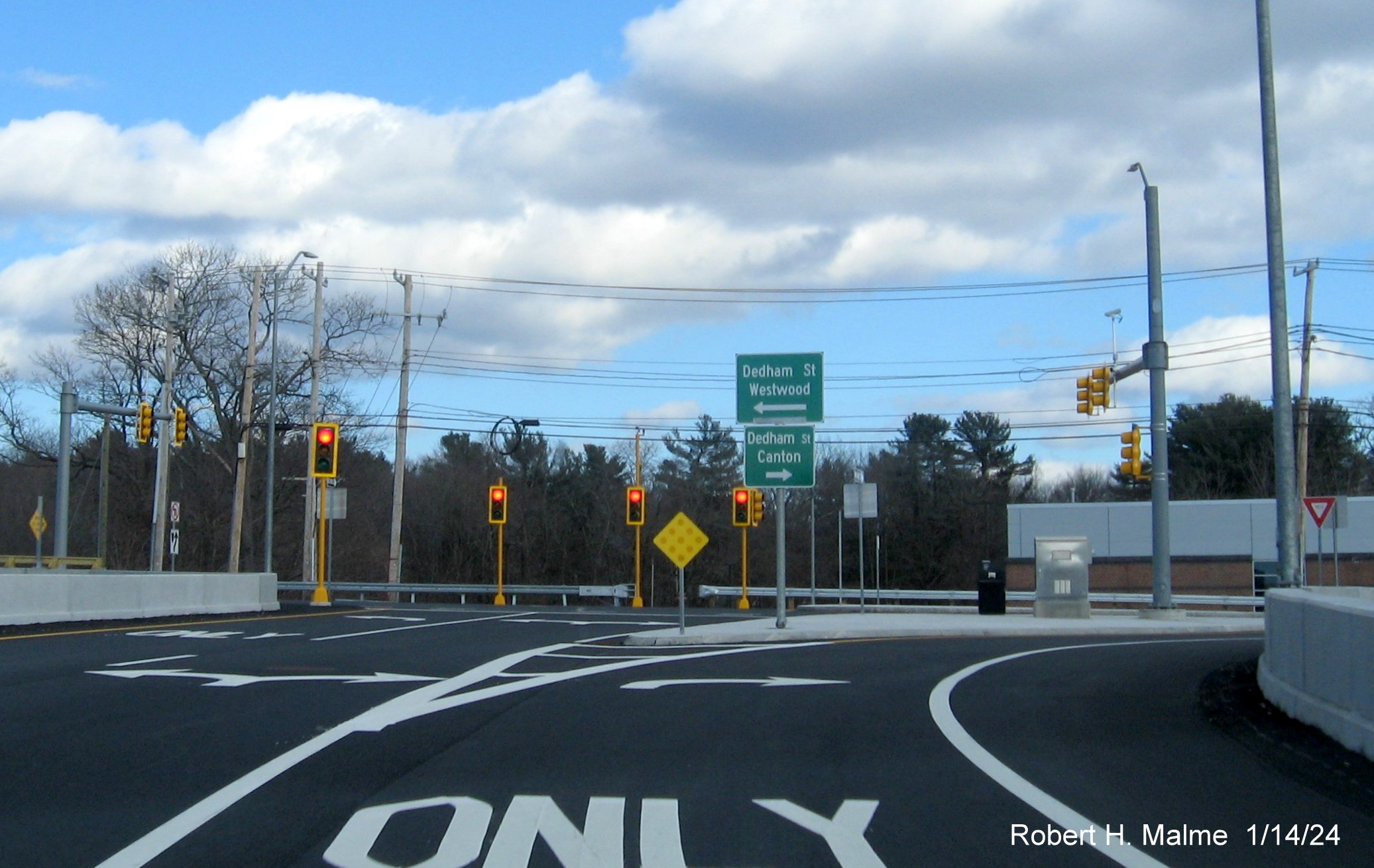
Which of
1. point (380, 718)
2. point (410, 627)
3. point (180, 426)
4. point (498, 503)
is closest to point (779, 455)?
point (410, 627)

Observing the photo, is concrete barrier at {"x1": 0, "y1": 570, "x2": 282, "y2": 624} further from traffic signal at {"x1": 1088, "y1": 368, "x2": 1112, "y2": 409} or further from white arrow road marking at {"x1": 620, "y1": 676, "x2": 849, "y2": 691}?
traffic signal at {"x1": 1088, "y1": 368, "x2": 1112, "y2": 409}

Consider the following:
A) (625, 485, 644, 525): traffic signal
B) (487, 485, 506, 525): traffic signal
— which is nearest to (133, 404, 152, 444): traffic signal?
(487, 485, 506, 525): traffic signal

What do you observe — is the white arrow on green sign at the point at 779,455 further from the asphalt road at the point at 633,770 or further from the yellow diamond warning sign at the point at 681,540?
the asphalt road at the point at 633,770

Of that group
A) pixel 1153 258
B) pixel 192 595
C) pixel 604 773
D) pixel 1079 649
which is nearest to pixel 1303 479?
pixel 1153 258

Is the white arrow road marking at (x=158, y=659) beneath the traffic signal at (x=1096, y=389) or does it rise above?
beneath

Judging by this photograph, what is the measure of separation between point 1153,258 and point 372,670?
66.5 ft

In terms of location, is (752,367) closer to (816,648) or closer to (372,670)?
(816,648)

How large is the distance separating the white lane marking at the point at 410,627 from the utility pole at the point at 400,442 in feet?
51.1

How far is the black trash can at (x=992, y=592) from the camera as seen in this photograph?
106 feet

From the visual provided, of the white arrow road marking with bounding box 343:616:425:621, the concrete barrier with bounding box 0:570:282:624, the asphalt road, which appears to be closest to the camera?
the asphalt road

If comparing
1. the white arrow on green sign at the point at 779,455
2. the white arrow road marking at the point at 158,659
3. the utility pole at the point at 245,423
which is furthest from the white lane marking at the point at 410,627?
the utility pole at the point at 245,423

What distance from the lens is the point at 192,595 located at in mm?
27750

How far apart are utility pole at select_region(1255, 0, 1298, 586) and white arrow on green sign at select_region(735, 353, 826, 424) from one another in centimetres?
749

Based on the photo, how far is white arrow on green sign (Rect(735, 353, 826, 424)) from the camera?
76.4ft
